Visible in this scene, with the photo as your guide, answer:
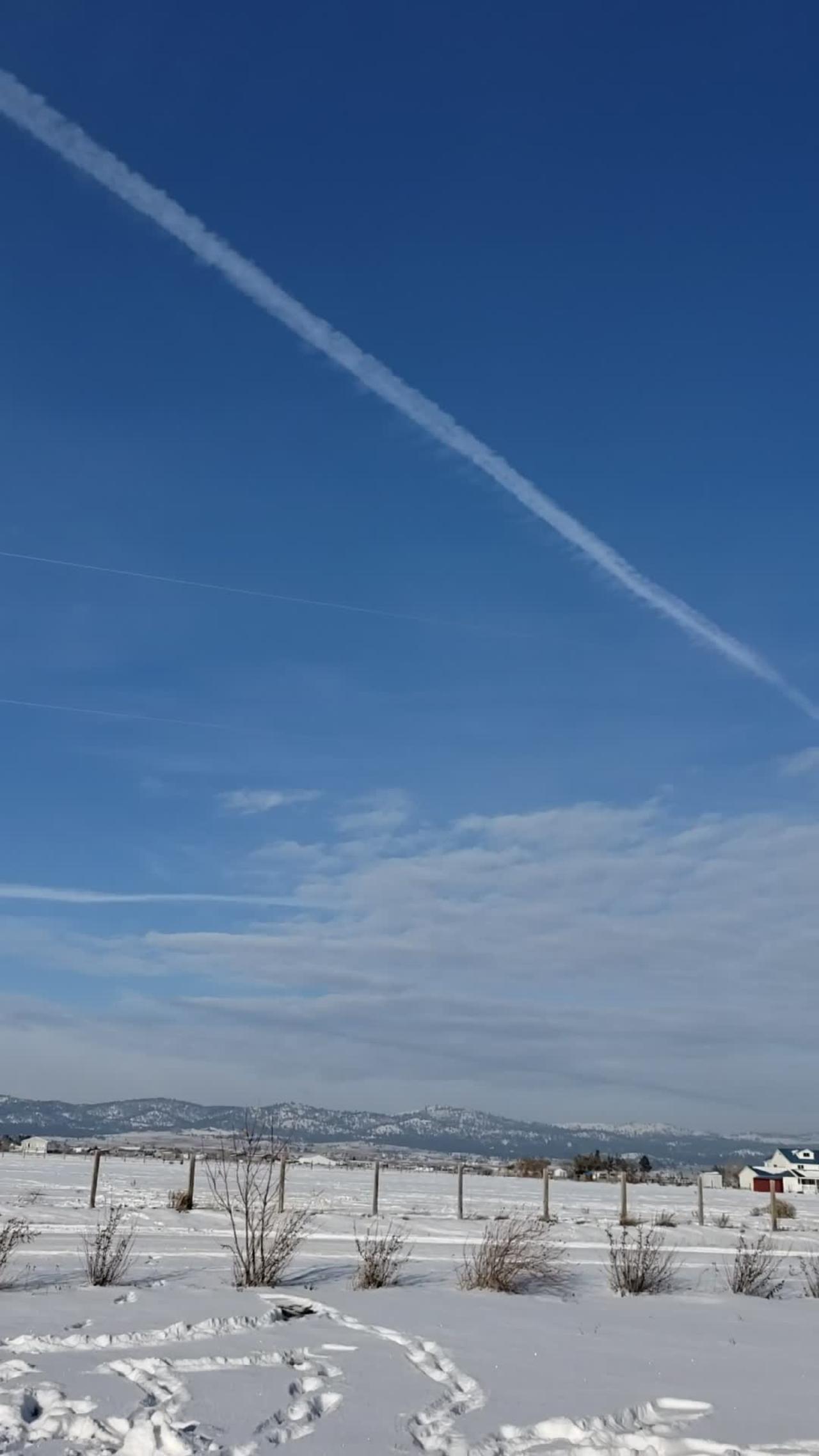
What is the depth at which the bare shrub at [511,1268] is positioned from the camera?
1394 cm

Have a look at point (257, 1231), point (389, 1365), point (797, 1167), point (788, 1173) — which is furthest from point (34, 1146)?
point (389, 1365)

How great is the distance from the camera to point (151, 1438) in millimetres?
6371

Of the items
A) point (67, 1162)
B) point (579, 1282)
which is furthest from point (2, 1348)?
point (67, 1162)

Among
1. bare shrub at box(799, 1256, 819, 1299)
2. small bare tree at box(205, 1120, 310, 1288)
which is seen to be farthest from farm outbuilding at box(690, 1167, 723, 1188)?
small bare tree at box(205, 1120, 310, 1288)

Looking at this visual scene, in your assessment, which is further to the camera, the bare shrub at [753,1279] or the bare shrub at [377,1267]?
the bare shrub at [753,1279]

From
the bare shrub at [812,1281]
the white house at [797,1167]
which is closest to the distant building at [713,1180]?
the white house at [797,1167]

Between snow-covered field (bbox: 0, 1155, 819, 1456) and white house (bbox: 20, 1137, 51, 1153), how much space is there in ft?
225

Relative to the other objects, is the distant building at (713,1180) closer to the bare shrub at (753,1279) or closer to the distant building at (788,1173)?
the distant building at (788,1173)

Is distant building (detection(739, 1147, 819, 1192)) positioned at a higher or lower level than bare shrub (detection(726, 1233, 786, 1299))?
lower

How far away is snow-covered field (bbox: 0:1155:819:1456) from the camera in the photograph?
22.2 feet

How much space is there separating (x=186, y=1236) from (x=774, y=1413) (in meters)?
15.4

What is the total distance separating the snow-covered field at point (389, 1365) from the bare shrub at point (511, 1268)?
0.42 metres

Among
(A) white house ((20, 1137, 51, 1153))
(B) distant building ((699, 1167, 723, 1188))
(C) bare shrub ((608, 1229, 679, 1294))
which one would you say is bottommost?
(A) white house ((20, 1137, 51, 1153))

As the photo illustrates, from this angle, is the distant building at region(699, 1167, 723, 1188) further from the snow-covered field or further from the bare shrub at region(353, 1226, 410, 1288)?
the bare shrub at region(353, 1226, 410, 1288)
